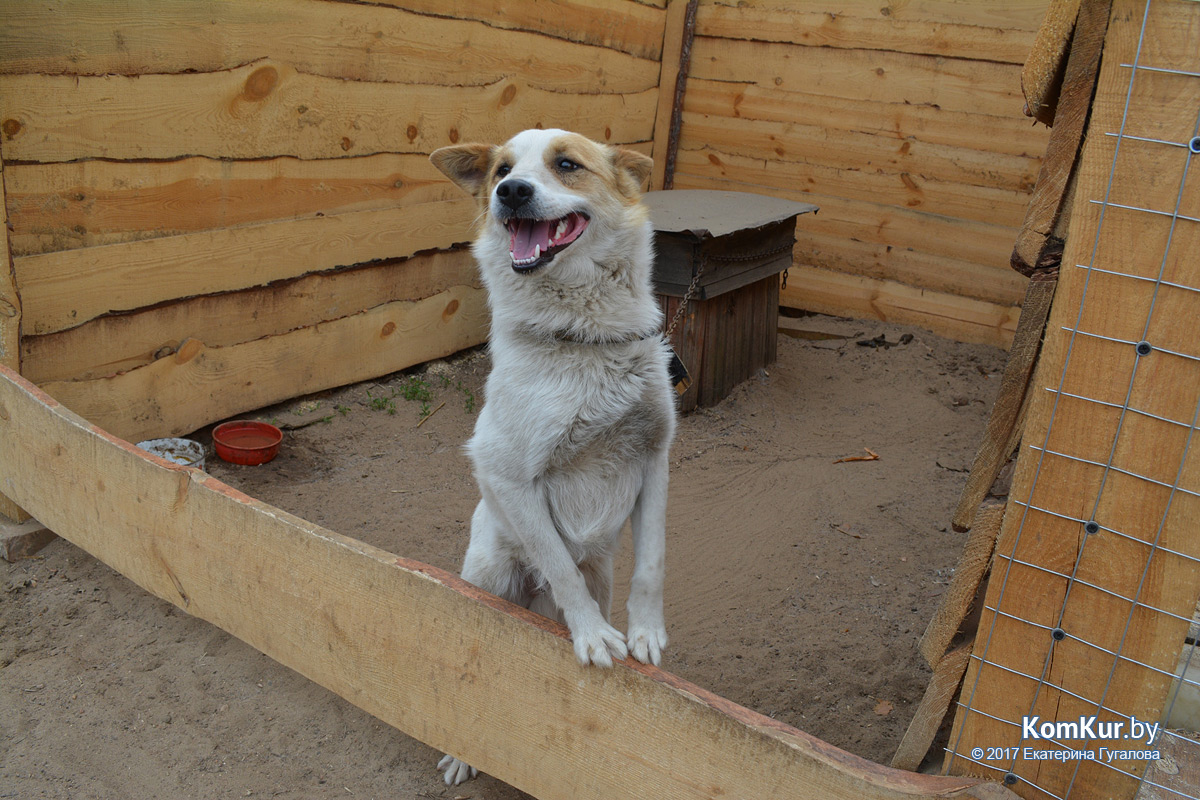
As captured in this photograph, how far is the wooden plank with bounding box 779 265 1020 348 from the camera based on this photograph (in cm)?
568

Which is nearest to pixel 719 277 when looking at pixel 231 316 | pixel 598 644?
pixel 231 316

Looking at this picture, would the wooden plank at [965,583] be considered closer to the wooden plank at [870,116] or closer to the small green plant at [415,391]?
the small green plant at [415,391]

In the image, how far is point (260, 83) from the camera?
143 inches

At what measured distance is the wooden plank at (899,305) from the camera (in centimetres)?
568

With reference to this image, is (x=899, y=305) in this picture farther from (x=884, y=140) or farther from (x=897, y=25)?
(x=897, y=25)

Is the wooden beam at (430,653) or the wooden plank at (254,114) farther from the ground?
the wooden plank at (254,114)

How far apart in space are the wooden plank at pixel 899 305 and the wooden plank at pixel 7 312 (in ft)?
16.3

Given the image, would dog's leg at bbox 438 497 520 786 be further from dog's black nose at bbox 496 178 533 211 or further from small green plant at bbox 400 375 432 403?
small green plant at bbox 400 375 432 403

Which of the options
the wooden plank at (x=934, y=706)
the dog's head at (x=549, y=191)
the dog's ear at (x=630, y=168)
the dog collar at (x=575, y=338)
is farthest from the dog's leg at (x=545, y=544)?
the dog's ear at (x=630, y=168)

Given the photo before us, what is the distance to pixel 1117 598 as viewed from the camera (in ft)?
4.61

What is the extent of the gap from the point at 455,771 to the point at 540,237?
153cm

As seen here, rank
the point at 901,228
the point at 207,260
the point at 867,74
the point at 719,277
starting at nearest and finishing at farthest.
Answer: the point at 207,260 < the point at 719,277 < the point at 867,74 < the point at 901,228

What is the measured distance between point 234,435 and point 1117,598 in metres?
3.62

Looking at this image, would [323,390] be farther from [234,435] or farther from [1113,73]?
[1113,73]
